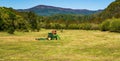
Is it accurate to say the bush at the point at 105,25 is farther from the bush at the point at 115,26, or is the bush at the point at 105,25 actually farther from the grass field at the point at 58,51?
the grass field at the point at 58,51

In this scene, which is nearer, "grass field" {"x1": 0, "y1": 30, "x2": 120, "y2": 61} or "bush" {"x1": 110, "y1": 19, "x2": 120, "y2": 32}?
"grass field" {"x1": 0, "y1": 30, "x2": 120, "y2": 61}

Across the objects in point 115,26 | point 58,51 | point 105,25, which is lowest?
point 105,25

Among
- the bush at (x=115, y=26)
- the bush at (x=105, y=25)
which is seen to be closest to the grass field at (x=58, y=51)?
the bush at (x=115, y=26)

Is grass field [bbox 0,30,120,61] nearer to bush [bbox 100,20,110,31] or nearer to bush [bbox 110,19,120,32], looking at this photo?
bush [bbox 110,19,120,32]

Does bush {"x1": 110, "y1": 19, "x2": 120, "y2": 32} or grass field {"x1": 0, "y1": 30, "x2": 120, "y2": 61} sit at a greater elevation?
grass field {"x1": 0, "y1": 30, "x2": 120, "y2": 61}

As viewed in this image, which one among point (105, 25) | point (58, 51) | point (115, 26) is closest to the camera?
point (58, 51)

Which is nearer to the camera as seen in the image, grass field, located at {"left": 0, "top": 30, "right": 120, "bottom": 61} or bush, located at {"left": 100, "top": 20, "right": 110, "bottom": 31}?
grass field, located at {"left": 0, "top": 30, "right": 120, "bottom": 61}

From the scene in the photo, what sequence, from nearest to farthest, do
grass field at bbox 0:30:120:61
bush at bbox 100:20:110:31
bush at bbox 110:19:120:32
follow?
grass field at bbox 0:30:120:61, bush at bbox 110:19:120:32, bush at bbox 100:20:110:31

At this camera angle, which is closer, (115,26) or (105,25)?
(115,26)

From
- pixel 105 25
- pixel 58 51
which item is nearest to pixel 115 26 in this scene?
pixel 105 25

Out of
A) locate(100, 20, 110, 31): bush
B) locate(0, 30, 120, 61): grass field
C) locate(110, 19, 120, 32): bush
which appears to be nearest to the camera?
locate(0, 30, 120, 61): grass field

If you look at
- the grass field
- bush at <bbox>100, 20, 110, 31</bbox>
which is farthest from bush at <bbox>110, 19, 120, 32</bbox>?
the grass field

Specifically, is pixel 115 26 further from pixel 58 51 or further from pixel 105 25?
pixel 58 51

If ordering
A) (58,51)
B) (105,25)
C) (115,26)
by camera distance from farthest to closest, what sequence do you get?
(105,25), (115,26), (58,51)
